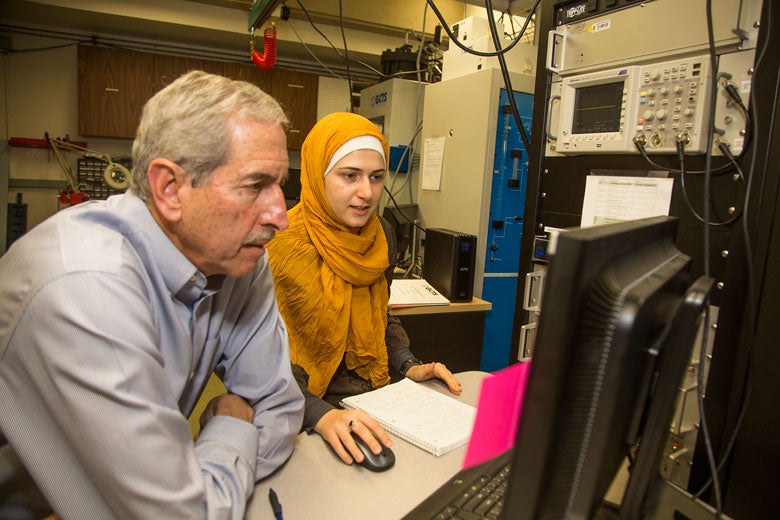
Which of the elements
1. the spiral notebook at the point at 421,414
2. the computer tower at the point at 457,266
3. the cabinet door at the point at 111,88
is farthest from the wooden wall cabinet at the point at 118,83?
the spiral notebook at the point at 421,414

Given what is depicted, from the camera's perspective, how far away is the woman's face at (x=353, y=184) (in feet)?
4.57

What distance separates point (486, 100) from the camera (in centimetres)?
222

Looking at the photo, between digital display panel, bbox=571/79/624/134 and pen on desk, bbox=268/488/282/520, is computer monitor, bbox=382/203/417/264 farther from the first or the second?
pen on desk, bbox=268/488/282/520

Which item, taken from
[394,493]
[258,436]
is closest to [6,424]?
[258,436]

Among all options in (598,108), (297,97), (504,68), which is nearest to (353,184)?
(504,68)

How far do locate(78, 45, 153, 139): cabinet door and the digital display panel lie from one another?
138 inches

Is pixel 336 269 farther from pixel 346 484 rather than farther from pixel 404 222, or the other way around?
pixel 404 222

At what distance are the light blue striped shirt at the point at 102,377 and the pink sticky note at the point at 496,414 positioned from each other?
0.37 metres

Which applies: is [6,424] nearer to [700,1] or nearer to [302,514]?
[302,514]

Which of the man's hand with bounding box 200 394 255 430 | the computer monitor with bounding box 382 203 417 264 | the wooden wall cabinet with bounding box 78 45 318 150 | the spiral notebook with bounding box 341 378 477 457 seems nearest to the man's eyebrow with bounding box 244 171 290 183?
the man's hand with bounding box 200 394 255 430

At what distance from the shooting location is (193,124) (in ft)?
2.31

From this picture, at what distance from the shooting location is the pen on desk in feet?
2.18

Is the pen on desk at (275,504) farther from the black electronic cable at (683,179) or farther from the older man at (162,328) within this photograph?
the black electronic cable at (683,179)

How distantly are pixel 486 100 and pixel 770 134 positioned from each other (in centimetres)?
149
